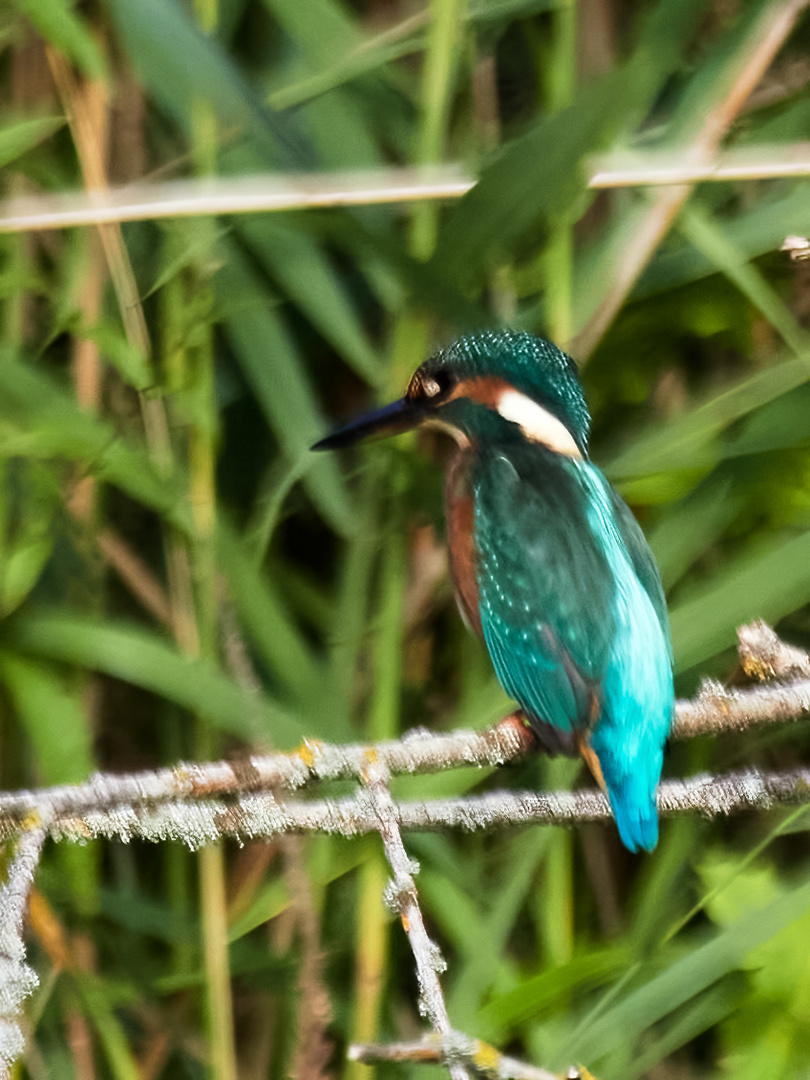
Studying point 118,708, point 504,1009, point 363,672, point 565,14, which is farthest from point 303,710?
point 565,14

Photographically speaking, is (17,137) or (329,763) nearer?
(329,763)

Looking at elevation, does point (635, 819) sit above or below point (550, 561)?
below

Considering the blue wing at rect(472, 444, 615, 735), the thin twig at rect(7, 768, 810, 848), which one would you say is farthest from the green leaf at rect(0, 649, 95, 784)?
the blue wing at rect(472, 444, 615, 735)

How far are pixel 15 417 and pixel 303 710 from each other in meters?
0.35

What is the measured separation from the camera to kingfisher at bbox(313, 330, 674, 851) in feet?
2.10

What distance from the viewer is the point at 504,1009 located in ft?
2.13

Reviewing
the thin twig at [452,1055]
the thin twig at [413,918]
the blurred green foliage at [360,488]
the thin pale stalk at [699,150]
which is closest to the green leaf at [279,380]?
the blurred green foliage at [360,488]

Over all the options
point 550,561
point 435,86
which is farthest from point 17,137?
point 550,561

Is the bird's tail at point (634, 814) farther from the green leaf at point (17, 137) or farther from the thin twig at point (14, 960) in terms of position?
the green leaf at point (17, 137)

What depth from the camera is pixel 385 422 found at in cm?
75

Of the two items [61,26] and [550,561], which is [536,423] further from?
[61,26]

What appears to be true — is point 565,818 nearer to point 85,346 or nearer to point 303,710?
point 303,710

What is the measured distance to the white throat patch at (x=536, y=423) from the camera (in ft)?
2.44

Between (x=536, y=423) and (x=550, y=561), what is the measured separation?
0.42ft
